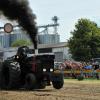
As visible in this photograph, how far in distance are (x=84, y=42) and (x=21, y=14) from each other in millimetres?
35378

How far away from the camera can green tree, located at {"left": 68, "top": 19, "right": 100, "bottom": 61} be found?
177 ft

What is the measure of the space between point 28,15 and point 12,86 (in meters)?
3.46

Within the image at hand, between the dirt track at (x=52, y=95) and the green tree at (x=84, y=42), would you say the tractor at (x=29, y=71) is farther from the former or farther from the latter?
the green tree at (x=84, y=42)

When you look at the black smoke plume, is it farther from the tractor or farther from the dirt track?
the dirt track

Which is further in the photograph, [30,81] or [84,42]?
[84,42]

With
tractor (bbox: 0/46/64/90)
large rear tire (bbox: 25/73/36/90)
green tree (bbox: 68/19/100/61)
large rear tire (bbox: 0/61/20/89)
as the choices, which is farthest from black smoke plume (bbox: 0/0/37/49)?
green tree (bbox: 68/19/100/61)

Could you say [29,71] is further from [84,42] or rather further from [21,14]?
[84,42]

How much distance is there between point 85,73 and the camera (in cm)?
3447

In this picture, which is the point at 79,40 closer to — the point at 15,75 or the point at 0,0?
the point at 15,75

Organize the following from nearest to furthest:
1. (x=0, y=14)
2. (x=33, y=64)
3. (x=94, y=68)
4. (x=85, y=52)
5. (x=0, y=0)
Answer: (x=0, y=0) → (x=0, y=14) → (x=33, y=64) → (x=94, y=68) → (x=85, y=52)

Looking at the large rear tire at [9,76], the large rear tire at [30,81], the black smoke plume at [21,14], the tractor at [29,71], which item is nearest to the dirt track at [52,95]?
the large rear tire at [30,81]

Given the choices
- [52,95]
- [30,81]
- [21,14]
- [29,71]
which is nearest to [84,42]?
[21,14]

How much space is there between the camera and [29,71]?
1944 centimetres

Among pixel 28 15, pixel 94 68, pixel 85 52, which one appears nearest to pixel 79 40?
pixel 85 52
